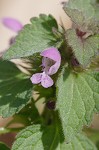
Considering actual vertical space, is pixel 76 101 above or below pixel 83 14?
below

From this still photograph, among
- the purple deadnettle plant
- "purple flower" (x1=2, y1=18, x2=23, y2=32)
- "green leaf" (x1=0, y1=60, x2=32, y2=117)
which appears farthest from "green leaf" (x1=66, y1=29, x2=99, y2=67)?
"purple flower" (x1=2, y1=18, x2=23, y2=32)

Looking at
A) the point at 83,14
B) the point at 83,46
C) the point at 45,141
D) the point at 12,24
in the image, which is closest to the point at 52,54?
the point at 83,46

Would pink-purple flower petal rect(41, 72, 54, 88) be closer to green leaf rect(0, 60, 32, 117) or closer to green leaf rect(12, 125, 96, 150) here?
green leaf rect(0, 60, 32, 117)

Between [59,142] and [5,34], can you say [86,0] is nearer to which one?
[59,142]

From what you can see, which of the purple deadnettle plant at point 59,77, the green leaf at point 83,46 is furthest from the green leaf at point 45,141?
the green leaf at point 83,46

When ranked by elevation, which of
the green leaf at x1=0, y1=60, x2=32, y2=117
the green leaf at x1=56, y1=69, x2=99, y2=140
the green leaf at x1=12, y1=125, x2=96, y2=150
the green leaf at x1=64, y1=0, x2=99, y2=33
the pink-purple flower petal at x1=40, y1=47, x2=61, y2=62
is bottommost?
the green leaf at x1=12, y1=125, x2=96, y2=150

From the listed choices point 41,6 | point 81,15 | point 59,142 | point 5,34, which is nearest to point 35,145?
point 59,142

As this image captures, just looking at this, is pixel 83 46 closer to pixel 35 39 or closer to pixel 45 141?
pixel 35 39
